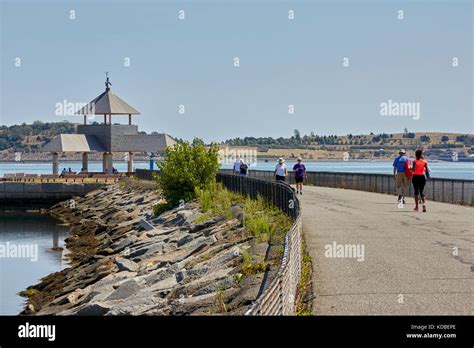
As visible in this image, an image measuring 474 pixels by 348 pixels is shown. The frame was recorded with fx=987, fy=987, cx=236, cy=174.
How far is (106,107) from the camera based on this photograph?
8844 cm

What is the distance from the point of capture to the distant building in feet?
292

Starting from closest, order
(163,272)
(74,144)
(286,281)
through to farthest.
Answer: (286,281), (163,272), (74,144)

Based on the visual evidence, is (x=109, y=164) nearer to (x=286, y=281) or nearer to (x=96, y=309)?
(x=96, y=309)

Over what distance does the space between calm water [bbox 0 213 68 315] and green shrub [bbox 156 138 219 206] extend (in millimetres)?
5702

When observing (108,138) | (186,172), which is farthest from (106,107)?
(186,172)

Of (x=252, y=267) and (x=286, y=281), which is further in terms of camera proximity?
(x=252, y=267)

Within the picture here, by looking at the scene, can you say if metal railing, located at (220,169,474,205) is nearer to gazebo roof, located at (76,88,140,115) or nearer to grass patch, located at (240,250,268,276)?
grass patch, located at (240,250,268,276)

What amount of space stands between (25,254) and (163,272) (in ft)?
73.1

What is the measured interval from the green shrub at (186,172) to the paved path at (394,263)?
15198mm

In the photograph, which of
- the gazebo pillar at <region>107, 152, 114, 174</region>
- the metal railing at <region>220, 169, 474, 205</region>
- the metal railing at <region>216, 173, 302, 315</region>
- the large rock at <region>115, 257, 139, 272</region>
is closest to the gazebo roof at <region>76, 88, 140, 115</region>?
the gazebo pillar at <region>107, 152, 114, 174</region>

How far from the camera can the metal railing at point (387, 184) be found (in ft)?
114

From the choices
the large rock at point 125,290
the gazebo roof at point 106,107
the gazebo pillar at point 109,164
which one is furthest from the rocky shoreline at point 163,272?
the gazebo pillar at point 109,164

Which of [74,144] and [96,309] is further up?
[74,144]
